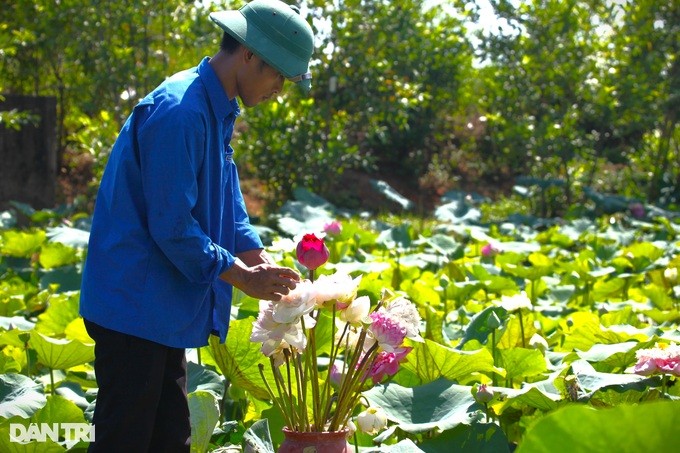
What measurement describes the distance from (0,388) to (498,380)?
4.04ft

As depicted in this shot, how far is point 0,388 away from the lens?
92.8 inches

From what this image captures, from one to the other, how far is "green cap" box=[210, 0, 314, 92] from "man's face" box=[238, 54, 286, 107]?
3 centimetres

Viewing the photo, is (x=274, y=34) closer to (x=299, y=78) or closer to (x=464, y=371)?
(x=299, y=78)

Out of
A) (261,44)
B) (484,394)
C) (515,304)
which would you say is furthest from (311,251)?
(515,304)

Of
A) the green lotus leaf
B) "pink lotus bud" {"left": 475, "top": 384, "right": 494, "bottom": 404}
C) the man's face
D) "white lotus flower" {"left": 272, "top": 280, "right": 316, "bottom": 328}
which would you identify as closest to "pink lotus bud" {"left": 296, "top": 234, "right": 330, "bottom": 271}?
"white lotus flower" {"left": 272, "top": 280, "right": 316, "bottom": 328}

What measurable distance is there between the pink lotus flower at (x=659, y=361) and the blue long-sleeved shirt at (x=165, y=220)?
36.4 inches

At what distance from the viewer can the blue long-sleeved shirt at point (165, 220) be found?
196cm

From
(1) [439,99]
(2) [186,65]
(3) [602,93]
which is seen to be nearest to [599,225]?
(3) [602,93]

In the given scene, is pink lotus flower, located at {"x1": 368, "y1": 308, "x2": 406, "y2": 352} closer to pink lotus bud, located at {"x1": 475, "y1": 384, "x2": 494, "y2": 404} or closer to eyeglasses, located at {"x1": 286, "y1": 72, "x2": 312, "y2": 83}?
pink lotus bud, located at {"x1": 475, "y1": 384, "x2": 494, "y2": 404}

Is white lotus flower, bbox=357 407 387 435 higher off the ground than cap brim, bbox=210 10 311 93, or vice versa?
cap brim, bbox=210 10 311 93

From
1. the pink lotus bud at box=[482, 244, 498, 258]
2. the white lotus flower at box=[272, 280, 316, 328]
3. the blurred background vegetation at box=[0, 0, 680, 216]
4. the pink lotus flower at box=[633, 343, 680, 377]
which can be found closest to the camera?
the white lotus flower at box=[272, 280, 316, 328]

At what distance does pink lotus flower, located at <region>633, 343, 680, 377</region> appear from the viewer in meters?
2.22

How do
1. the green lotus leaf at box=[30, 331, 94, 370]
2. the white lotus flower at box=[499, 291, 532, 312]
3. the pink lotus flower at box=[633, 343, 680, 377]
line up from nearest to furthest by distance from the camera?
the pink lotus flower at box=[633, 343, 680, 377]
the green lotus leaf at box=[30, 331, 94, 370]
the white lotus flower at box=[499, 291, 532, 312]

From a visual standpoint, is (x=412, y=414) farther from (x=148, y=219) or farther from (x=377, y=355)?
(x=148, y=219)
